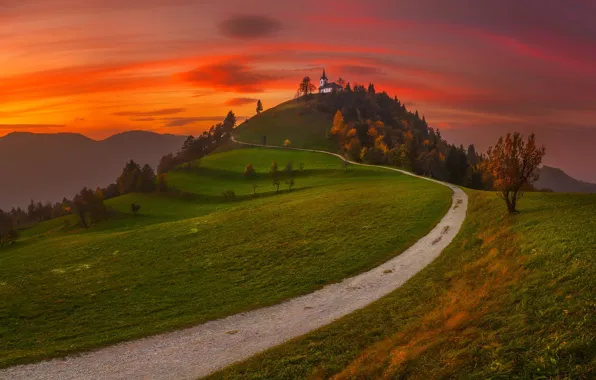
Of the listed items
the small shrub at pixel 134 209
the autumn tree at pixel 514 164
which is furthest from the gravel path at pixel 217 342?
the small shrub at pixel 134 209

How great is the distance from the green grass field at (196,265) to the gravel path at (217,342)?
129 cm

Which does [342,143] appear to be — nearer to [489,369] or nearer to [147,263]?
[147,263]

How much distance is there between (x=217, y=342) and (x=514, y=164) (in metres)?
30.1

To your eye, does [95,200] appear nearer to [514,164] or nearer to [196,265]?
[196,265]

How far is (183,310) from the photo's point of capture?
2792cm

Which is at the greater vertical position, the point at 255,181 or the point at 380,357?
the point at 255,181

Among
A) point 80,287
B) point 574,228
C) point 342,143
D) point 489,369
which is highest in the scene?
point 342,143

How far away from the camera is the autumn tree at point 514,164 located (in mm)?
33000

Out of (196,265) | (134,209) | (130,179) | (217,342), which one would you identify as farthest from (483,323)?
(130,179)

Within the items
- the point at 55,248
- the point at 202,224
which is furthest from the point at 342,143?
the point at 55,248

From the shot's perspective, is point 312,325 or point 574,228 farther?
point 574,228

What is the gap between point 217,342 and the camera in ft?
73.0

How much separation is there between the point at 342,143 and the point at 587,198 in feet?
446

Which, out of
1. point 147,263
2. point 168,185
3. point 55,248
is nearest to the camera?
point 147,263
